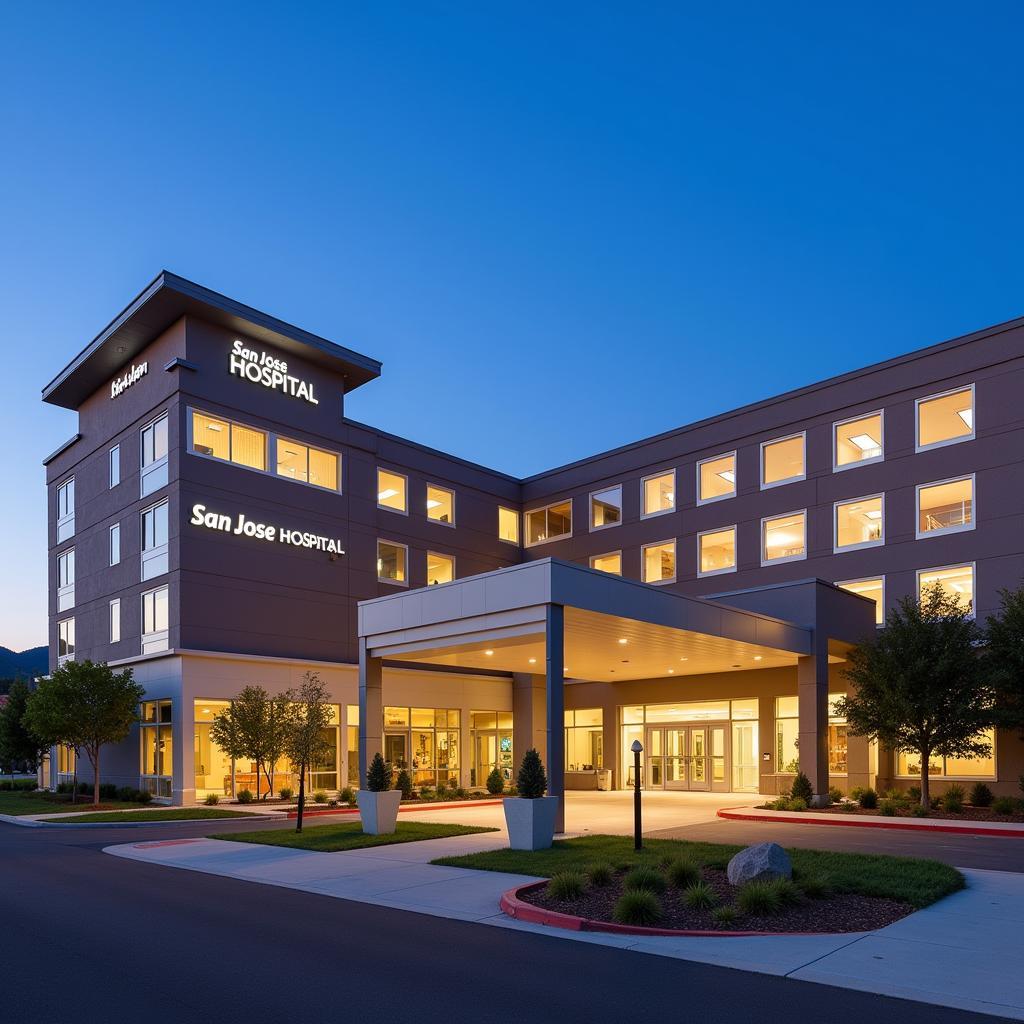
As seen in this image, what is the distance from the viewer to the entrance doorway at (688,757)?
3633cm

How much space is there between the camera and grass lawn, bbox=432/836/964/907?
13.2 metres

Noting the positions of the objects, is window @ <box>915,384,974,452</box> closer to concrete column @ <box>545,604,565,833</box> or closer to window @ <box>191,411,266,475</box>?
concrete column @ <box>545,604,565,833</box>

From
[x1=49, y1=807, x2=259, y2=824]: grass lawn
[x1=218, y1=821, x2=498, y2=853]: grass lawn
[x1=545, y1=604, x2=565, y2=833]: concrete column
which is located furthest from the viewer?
[x1=49, y1=807, x2=259, y2=824]: grass lawn

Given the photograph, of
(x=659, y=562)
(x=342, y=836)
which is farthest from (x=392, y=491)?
(x=342, y=836)

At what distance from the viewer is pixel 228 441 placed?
35969 millimetres

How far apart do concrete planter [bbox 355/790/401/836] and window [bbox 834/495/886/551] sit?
20.5 m

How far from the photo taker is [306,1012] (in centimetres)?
795

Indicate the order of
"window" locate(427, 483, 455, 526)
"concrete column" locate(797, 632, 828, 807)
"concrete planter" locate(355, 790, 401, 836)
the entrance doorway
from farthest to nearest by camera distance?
"window" locate(427, 483, 455, 526) → the entrance doorway → "concrete column" locate(797, 632, 828, 807) → "concrete planter" locate(355, 790, 401, 836)

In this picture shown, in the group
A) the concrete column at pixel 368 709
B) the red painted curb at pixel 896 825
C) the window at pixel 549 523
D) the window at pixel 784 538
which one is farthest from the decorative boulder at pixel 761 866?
the window at pixel 549 523

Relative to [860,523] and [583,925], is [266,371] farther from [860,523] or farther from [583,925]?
[583,925]

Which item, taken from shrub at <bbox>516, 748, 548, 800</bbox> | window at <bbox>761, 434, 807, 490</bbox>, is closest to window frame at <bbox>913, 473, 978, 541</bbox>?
window at <bbox>761, 434, 807, 490</bbox>

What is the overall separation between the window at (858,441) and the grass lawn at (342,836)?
20.3 meters

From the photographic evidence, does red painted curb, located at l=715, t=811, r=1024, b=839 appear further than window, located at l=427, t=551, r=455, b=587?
No

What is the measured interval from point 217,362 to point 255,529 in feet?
20.8
